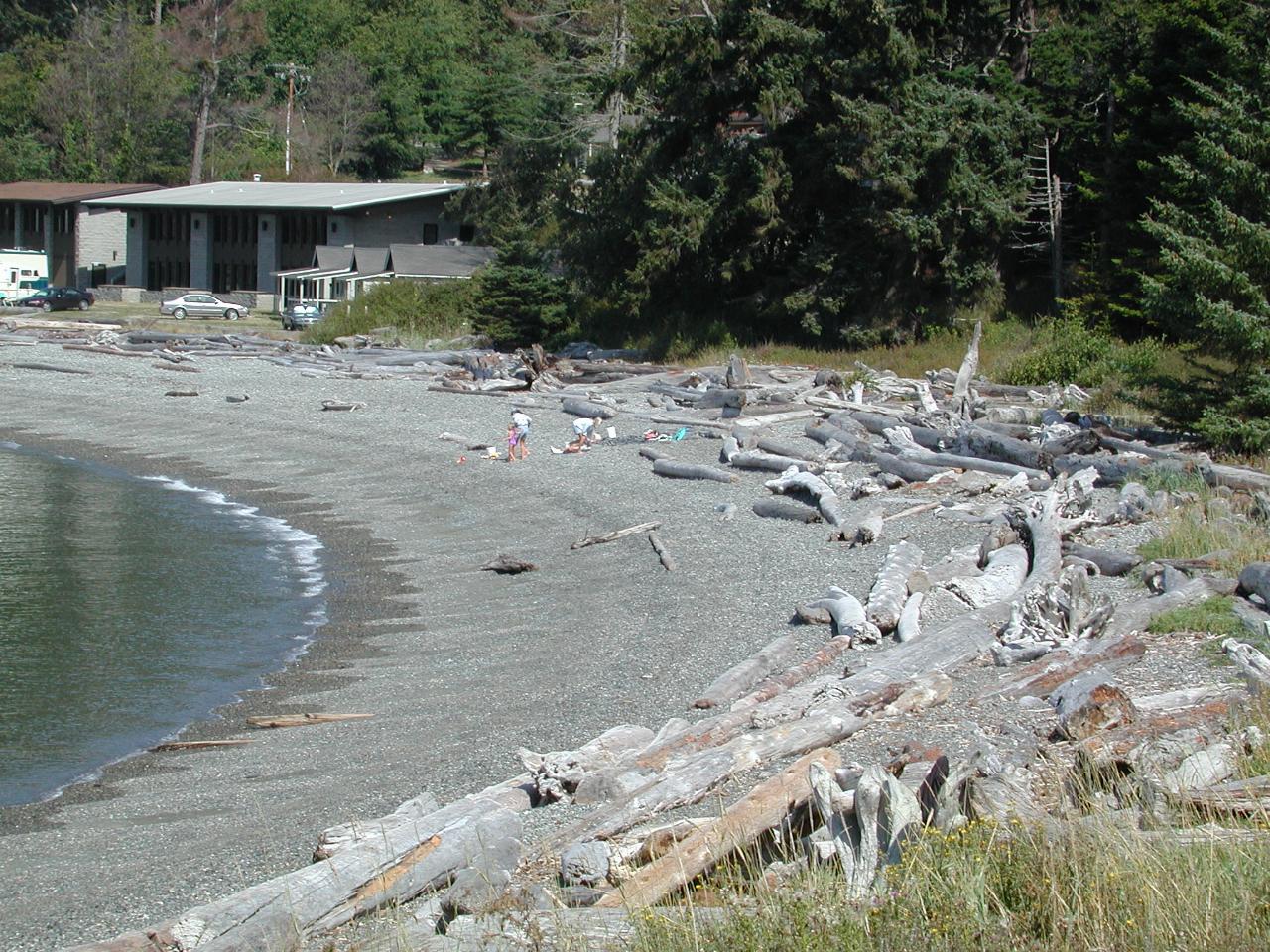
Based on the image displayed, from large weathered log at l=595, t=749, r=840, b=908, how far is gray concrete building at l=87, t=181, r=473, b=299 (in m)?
56.7

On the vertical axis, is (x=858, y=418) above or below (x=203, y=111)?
below

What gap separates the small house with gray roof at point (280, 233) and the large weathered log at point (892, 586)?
45.0 meters

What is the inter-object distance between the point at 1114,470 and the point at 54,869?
14.5 metres

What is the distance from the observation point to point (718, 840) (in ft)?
20.1

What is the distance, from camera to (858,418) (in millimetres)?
26031

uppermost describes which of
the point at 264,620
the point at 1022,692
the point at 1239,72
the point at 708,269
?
the point at 1239,72

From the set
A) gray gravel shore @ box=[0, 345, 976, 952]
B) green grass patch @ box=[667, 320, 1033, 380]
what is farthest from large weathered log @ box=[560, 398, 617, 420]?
green grass patch @ box=[667, 320, 1033, 380]

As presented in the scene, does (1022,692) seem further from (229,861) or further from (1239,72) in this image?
(1239,72)

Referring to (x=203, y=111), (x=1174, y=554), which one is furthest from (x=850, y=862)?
(x=203, y=111)

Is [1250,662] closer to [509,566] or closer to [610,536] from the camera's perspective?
[509,566]

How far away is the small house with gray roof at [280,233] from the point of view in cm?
6034

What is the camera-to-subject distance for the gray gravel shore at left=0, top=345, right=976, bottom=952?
9133 millimetres

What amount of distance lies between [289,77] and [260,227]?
35.1 meters

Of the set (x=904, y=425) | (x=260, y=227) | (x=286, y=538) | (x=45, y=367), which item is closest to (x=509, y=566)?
(x=286, y=538)
